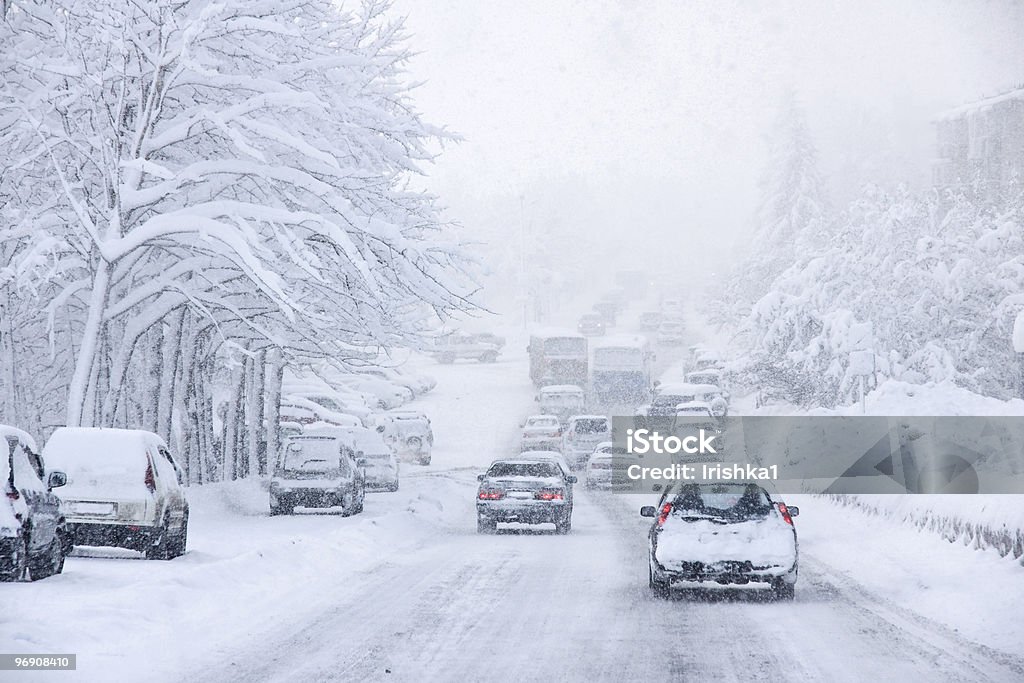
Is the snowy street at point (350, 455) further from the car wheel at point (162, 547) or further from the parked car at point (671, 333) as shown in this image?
the parked car at point (671, 333)

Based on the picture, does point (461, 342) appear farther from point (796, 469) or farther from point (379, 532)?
point (379, 532)

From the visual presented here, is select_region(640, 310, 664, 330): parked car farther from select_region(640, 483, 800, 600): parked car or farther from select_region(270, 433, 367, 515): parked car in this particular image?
select_region(640, 483, 800, 600): parked car

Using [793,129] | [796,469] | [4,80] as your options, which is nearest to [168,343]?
[4,80]

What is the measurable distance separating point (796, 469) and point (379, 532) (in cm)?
1524

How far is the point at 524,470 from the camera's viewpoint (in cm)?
2734

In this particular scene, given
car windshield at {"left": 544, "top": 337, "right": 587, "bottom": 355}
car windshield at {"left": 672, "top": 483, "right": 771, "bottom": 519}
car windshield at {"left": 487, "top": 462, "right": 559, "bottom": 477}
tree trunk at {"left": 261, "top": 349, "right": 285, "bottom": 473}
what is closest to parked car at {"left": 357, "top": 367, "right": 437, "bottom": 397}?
car windshield at {"left": 544, "top": 337, "right": 587, "bottom": 355}

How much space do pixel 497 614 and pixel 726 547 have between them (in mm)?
3193

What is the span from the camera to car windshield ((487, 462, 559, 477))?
27156 mm

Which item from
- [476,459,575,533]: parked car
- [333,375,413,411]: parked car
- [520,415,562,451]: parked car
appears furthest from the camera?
[333,375,413,411]: parked car

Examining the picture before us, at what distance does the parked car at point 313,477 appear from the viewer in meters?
28.9

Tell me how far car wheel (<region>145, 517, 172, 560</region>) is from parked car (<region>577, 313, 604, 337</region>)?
91.2 m

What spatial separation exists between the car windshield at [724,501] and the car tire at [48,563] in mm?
7026

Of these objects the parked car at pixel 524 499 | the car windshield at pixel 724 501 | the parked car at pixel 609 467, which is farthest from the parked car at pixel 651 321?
the car windshield at pixel 724 501

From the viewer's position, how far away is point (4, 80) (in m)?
24.6
